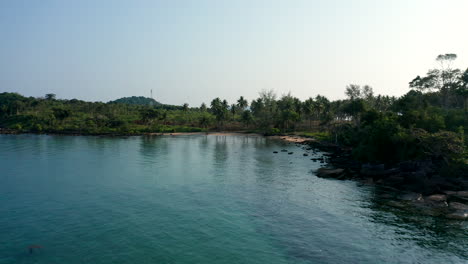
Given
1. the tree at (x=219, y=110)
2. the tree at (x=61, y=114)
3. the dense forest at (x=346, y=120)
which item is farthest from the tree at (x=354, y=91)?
→ the tree at (x=61, y=114)

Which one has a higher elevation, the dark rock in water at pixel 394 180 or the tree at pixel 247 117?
the tree at pixel 247 117

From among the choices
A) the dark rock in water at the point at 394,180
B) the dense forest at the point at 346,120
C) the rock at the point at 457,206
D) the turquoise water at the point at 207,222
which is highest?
the dense forest at the point at 346,120

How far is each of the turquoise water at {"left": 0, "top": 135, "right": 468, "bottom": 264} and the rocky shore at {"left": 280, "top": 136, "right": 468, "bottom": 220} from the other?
9.40 ft

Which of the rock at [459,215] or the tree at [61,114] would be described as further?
the tree at [61,114]

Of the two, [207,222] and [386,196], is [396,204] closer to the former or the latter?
[386,196]

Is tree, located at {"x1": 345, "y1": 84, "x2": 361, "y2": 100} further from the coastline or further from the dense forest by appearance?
the coastline

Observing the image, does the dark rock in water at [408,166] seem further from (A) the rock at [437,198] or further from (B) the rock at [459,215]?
(B) the rock at [459,215]

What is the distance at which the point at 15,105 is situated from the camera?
174 metres

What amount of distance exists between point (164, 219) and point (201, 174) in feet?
81.2

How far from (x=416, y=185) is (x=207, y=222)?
34.1m

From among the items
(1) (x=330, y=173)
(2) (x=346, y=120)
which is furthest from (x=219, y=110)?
(1) (x=330, y=173)

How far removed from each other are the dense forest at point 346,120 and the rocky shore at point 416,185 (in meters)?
2.94

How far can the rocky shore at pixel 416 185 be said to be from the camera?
3738cm

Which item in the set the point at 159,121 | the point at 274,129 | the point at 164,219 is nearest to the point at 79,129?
the point at 159,121
